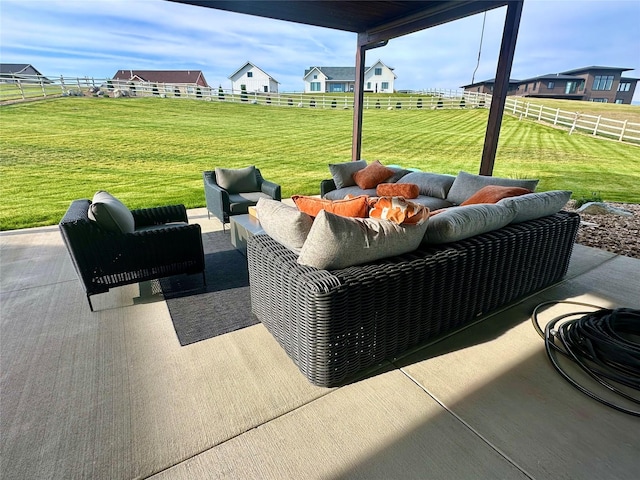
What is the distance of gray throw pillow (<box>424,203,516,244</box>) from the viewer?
187 centimetres

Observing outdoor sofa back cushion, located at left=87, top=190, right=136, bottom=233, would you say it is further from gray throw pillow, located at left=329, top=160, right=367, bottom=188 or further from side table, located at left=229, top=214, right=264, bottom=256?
gray throw pillow, located at left=329, top=160, right=367, bottom=188

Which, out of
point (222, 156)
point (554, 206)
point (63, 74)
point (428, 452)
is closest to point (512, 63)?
point (554, 206)

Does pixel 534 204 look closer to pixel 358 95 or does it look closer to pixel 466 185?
pixel 466 185

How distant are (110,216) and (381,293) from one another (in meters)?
2.09

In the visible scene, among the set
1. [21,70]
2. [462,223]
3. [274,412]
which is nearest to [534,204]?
[462,223]

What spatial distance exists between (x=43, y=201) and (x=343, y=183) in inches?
214

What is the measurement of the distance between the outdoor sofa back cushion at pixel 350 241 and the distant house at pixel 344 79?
105 ft

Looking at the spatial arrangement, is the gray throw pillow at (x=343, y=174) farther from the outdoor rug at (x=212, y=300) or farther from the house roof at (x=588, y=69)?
the house roof at (x=588, y=69)

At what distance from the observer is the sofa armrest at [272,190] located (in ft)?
14.4

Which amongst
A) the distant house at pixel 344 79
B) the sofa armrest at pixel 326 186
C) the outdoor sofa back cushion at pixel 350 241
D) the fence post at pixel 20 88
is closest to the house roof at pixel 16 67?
the fence post at pixel 20 88

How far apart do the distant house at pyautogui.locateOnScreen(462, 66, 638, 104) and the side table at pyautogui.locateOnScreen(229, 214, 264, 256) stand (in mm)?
28960

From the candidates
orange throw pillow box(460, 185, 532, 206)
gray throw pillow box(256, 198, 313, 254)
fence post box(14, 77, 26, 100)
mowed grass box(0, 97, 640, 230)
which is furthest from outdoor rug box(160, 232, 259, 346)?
fence post box(14, 77, 26, 100)

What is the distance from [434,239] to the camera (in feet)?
6.30

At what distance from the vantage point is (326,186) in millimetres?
4852
